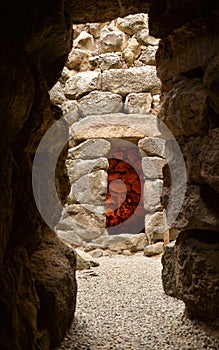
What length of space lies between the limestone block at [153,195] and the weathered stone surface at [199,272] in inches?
109

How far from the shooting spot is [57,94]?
509 centimetres

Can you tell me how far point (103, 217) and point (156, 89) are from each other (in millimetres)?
1874

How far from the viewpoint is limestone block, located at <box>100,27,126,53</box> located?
507cm

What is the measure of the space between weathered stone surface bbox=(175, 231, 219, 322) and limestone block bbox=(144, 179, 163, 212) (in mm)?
2770

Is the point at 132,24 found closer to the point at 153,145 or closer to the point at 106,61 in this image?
the point at 106,61

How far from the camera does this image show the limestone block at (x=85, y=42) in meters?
5.18

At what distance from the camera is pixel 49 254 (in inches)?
75.3

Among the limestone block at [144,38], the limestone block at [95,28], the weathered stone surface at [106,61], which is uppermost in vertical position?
the limestone block at [95,28]

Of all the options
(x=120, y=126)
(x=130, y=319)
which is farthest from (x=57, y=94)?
(x=130, y=319)

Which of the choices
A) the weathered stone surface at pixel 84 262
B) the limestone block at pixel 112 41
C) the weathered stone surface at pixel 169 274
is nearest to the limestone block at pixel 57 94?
the limestone block at pixel 112 41

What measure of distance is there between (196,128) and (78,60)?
3.69m

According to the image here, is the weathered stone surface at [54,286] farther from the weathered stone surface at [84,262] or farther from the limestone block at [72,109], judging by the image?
the limestone block at [72,109]

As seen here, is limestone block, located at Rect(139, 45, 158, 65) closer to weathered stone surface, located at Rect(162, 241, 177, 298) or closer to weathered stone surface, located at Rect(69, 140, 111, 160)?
weathered stone surface, located at Rect(69, 140, 111, 160)

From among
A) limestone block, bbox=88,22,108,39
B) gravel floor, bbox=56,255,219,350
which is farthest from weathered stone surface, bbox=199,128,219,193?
limestone block, bbox=88,22,108,39
